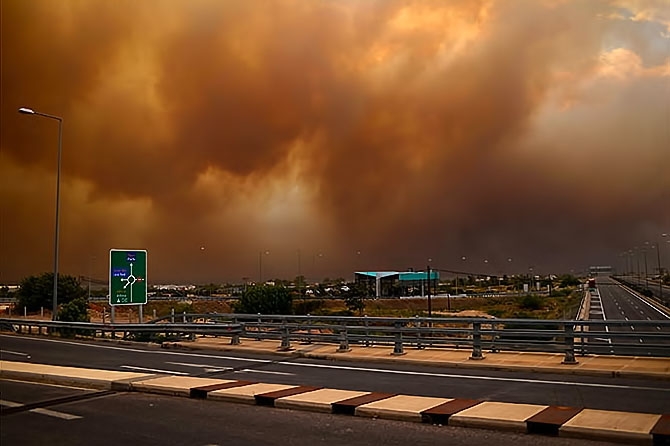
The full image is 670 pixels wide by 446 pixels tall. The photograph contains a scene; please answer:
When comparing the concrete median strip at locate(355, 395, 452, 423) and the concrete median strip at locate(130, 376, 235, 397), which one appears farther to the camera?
the concrete median strip at locate(130, 376, 235, 397)

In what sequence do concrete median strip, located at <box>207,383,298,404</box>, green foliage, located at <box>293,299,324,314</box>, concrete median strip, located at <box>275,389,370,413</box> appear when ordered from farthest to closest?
green foliage, located at <box>293,299,324,314</box> < concrete median strip, located at <box>207,383,298,404</box> < concrete median strip, located at <box>275,389,370,413</box>

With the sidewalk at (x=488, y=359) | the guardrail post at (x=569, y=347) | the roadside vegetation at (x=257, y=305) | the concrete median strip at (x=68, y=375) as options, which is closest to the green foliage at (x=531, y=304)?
the roadside vegetation at (x=257, y=305)

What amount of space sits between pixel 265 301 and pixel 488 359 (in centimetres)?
5162

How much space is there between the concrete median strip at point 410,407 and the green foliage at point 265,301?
2052 inches

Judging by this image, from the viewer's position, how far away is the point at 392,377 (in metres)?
16.0

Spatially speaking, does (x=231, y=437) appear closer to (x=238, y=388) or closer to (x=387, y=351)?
(x=238, y=388)

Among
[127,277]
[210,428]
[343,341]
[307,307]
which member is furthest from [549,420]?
[307,307]

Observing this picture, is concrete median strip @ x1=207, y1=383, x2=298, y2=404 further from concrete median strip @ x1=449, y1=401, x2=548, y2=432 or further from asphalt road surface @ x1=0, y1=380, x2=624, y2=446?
concrete median strip @ x1=449, y1=401, x2=548, y2=432

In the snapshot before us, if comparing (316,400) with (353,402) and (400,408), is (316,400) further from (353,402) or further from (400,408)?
(400,408)

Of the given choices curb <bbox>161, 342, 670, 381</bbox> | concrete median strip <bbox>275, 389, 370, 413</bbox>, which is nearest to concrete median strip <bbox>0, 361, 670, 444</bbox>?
Answer: concrete median strip <bbox>275, 389, 370, 413</bbox>

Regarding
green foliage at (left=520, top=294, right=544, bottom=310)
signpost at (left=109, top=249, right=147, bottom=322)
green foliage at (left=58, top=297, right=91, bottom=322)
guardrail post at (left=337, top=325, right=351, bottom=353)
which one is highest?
signpost at (left=109, top=249, right=147, bottom=322)

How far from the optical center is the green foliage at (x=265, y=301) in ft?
224

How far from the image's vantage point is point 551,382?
48.8 feet

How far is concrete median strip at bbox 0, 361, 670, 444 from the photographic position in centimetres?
953
